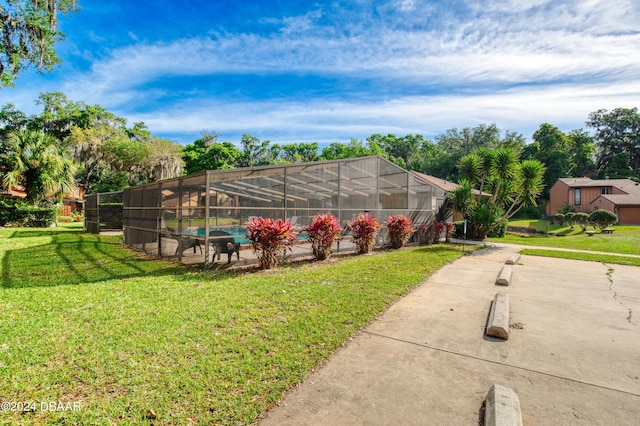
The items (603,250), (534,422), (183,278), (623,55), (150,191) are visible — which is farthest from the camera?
(603,250)

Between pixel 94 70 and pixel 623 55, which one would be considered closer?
pixel 623 55

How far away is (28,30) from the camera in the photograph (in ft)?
41.6

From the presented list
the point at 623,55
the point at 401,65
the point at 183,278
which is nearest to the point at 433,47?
the point at 401,65

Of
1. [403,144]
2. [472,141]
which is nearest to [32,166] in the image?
[403,144]

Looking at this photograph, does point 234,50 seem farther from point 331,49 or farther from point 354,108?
point 354,108

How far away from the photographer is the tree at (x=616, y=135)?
1713 inches

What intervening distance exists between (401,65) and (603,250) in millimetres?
10311

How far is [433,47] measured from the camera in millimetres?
9203

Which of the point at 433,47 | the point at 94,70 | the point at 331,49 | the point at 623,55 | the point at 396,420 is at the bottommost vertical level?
the point at 396,420

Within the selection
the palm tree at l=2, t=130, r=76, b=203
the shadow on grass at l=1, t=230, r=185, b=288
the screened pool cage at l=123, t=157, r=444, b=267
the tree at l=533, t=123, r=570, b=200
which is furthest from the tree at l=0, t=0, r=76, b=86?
the tree at l=533, t=123, r=570, b=200

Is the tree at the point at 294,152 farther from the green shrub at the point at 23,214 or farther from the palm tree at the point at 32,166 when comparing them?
the palm tree at the point at 32,166

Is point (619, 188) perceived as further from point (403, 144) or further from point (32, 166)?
point (32, 166)

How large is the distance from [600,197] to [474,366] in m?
35.2

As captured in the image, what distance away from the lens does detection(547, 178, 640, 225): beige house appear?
27016 millimetres
